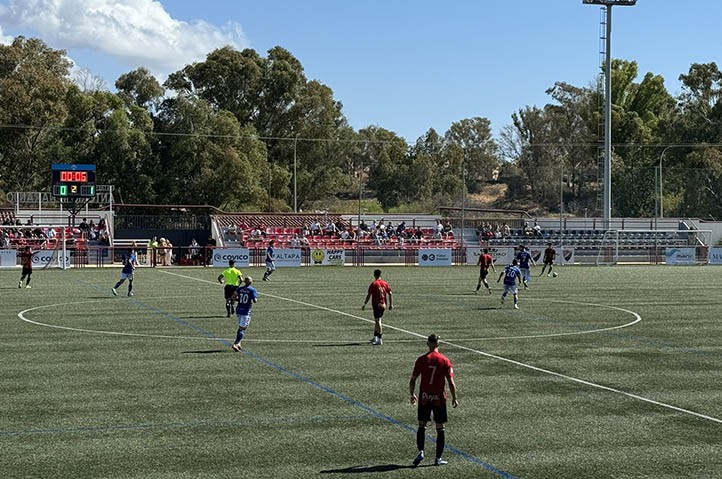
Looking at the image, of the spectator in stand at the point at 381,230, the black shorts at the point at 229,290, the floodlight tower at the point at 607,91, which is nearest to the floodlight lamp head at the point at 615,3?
the floodlight tower at the point at 607,91

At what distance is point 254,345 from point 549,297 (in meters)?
18.1

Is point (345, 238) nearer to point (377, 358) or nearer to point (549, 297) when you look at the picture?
point (549, 297)

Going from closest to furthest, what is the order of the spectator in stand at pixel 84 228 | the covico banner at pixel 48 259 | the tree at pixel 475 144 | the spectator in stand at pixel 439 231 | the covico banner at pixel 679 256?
the covico banner at pixel 48 259, the spectator in stand at pixel 84 228, the covico banner at pixel 679 256, the spectator in stand at pixel 439 231, the tree at pixel 475 144

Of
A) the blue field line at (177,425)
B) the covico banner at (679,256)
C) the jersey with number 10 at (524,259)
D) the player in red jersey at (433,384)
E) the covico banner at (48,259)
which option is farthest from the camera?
the covico banner at (679,256)

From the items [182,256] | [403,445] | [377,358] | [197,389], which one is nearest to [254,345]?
[377,358]

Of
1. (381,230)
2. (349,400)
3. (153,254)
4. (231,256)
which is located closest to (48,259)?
(153,254)

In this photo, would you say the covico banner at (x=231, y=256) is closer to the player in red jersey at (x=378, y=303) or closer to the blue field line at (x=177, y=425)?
the player in red jersey at (x=378, y=303)

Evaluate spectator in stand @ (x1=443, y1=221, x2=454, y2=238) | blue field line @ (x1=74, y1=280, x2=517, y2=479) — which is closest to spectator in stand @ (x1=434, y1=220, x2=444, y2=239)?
spectator in stand @ (x1=443, y1=221, x2=454, y2=238)

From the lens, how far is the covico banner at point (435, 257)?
6538 cm

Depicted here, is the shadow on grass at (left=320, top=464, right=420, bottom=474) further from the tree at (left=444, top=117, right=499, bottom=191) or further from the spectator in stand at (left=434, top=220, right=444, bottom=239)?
the tree at (left=444, top=117, right=499, bottom=191)

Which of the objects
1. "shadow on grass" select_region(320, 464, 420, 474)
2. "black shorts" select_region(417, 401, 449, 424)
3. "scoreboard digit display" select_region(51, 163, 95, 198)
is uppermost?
"scoreboard digit display" select_region(51, 163, 95, 198)

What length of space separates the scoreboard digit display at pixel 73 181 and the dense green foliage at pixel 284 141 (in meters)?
25.6

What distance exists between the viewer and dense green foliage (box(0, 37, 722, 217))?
89000 mm

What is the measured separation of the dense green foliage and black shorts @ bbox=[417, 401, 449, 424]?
65184 millimetres
